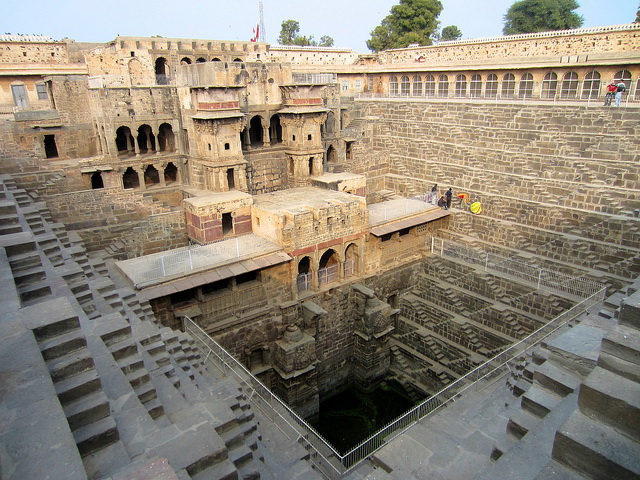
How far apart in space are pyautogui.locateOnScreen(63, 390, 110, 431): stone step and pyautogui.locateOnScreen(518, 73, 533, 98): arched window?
25.0 m

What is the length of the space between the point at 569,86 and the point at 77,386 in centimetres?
2505

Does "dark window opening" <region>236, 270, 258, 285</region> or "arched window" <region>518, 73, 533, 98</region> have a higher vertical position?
"arched window" <region>518, 73, 533, 98</region>

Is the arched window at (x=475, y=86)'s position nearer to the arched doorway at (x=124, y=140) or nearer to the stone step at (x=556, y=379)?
the arched doorway at (x=124, y=140)

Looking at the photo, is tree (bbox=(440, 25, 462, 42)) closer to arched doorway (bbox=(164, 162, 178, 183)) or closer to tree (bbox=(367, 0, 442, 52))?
tree (bbox=(367, 0, 442, 52))

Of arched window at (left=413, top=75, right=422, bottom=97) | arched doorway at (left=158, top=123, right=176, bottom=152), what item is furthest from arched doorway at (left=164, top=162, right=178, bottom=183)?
arched window at (left=413, top=75, right=422, bottom=97)

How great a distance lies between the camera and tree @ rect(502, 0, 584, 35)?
5006cm

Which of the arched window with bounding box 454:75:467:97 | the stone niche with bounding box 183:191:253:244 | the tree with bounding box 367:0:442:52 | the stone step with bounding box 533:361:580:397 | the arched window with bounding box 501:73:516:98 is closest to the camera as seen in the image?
the stone step with bounding box 533:361:580:397

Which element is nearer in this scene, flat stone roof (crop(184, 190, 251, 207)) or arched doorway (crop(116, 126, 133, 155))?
flat stone roof (crop(184, 190, 251, 207))

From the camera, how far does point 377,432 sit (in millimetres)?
10570

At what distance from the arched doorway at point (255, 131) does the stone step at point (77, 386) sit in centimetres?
1706

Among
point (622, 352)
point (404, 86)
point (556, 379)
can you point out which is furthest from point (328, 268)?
point (404, 86)

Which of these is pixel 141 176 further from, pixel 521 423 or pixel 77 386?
pixel 521 423

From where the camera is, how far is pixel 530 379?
9.38 meters

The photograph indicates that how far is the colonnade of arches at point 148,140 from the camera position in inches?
715
